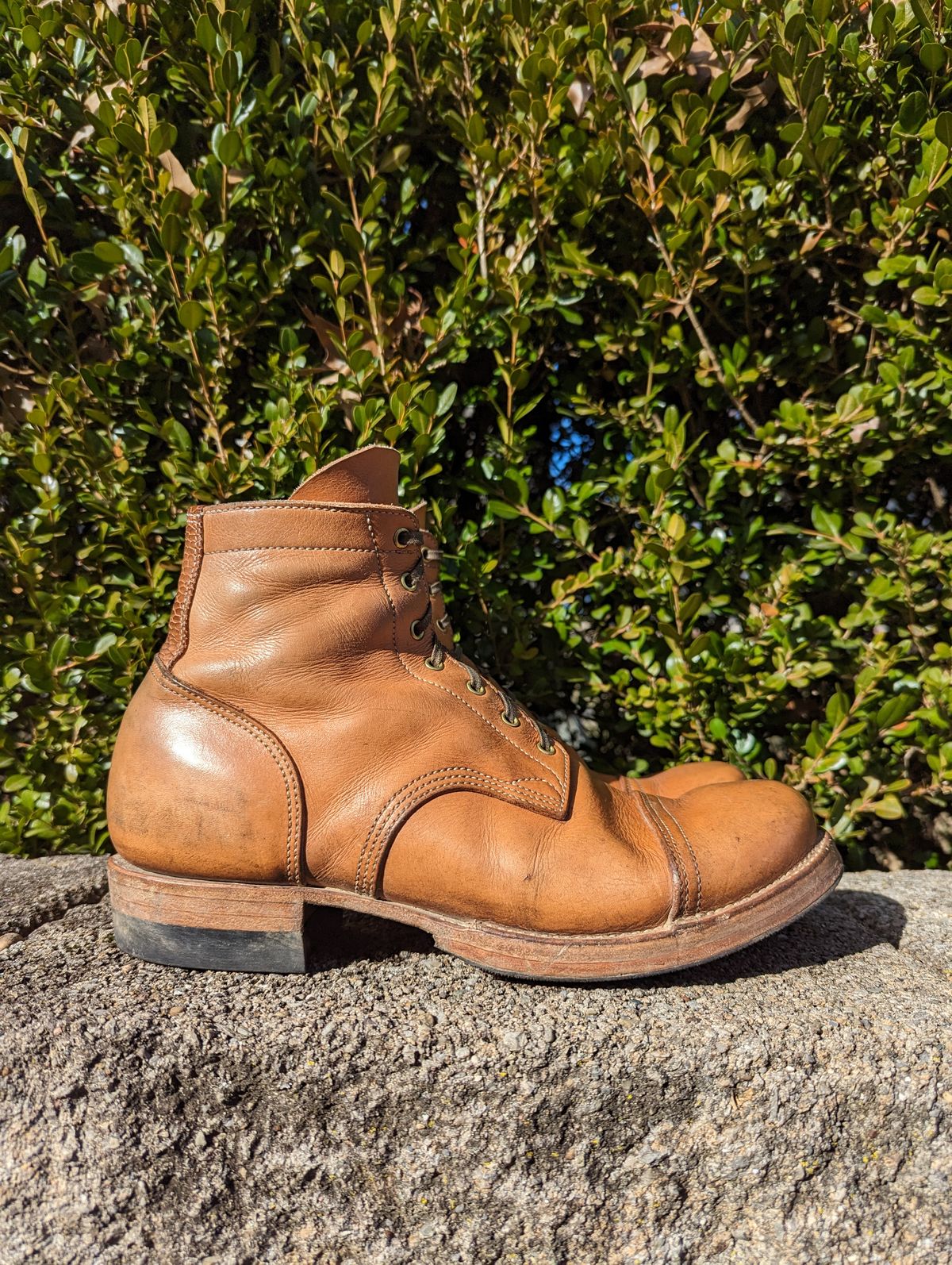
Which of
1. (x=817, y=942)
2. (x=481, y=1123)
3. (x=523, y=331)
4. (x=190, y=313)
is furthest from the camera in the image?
(x=523, y=331)

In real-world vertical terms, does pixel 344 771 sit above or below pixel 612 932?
above

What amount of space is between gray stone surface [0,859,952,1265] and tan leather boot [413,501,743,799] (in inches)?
19.7

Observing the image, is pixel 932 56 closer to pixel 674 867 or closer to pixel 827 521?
pixel 827 521

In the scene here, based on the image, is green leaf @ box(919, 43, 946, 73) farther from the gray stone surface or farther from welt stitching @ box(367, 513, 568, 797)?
the gray stone surface

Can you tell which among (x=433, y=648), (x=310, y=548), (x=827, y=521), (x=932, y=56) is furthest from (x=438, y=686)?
(x=932, y=56)

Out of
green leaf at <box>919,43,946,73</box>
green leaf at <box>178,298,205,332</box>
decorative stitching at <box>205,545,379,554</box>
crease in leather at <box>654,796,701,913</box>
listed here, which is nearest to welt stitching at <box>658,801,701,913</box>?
crease in leather at <box>654,796,701,913</box>

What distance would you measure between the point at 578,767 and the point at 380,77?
1.57 meters

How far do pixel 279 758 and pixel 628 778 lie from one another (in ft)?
2.68

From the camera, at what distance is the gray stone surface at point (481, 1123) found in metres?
1.18

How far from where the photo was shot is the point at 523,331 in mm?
1874

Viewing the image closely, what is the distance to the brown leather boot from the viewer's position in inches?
52.3

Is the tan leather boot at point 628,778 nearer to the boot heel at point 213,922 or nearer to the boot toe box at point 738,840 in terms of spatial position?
the boot toe box at point 738,840

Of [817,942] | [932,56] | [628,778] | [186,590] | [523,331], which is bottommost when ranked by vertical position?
[817,942]

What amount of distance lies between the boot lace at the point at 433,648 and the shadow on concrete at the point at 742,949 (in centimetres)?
45
